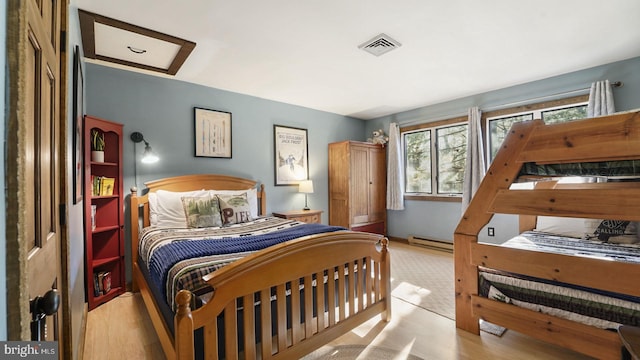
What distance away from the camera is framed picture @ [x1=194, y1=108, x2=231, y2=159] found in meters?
3.53

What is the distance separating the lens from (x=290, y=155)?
446 cm

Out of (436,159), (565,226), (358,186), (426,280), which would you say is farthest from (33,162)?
(436,159)

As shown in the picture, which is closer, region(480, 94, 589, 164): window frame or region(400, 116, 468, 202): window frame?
region(480, 94, 589, 164): window frame

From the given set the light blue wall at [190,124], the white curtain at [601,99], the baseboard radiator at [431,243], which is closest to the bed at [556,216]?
the white curtain at [601,99]

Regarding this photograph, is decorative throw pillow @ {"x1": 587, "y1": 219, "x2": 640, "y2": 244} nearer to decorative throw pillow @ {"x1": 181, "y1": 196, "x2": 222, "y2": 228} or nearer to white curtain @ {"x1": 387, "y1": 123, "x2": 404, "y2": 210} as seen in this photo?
white curtain @ {"x1": 387, "y1": 123, "x2": 404, "y2": 210}

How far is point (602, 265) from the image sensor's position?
158 cm

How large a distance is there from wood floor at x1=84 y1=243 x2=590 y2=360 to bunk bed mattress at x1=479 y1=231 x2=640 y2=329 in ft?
1.01

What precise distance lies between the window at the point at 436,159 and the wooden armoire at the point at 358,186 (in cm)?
51

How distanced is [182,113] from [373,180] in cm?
326

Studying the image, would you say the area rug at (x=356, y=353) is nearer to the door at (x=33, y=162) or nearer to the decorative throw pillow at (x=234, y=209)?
the door at (x=33, y=162)

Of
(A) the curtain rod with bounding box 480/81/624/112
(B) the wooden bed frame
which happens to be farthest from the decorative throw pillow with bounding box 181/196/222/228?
(A) the curtain rod with bounding box 480/81/624/112

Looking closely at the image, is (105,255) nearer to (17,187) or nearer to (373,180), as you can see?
(17,187)

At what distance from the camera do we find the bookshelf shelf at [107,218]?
2.62 meters

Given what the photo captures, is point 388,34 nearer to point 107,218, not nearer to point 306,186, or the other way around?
point 306,186
